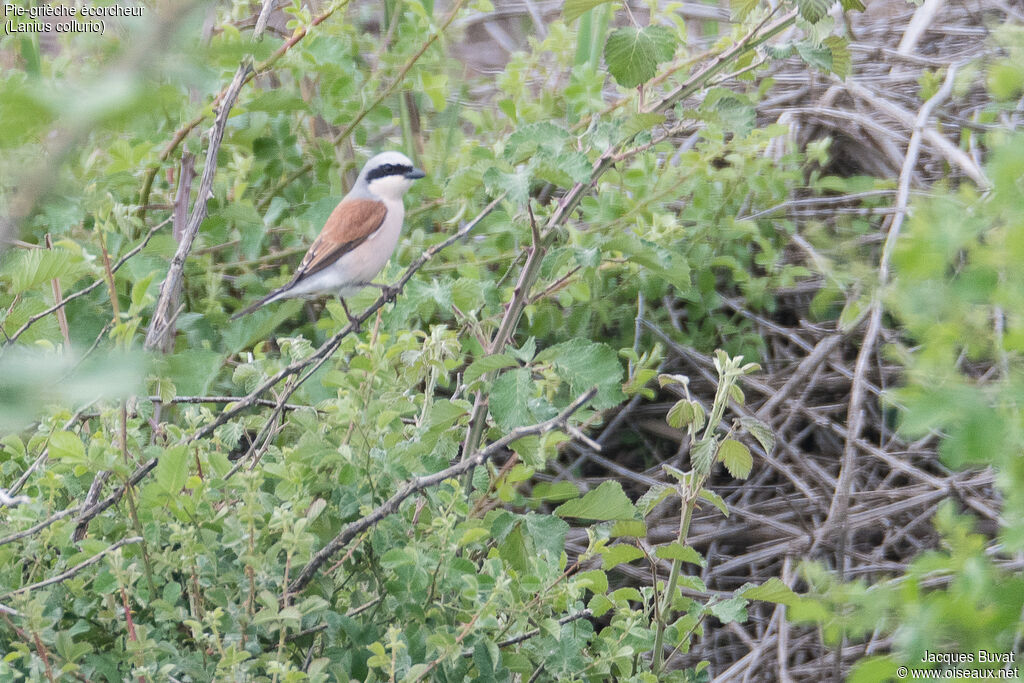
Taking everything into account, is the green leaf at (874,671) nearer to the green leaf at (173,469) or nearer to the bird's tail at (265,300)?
the green leaf at (173,469)

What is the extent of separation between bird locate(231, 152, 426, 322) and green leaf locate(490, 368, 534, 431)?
1377 mm

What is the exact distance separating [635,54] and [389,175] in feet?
5.48

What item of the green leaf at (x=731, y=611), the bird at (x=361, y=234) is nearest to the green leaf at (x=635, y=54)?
the green leaf at (x=731, y=611)

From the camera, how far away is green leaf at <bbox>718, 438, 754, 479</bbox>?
65.2 inches

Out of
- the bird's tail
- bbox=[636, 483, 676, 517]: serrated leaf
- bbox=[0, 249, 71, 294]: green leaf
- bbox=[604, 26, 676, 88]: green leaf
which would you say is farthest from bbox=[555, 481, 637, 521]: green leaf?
the bird's tail

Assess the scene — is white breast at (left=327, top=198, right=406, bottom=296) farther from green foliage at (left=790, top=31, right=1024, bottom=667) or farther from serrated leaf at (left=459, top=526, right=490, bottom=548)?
green foliage at (left=790, top=31, right=1024, bottom=667)

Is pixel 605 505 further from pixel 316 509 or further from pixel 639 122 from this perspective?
pixel 639 122

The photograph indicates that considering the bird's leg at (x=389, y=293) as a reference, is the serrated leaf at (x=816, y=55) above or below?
above

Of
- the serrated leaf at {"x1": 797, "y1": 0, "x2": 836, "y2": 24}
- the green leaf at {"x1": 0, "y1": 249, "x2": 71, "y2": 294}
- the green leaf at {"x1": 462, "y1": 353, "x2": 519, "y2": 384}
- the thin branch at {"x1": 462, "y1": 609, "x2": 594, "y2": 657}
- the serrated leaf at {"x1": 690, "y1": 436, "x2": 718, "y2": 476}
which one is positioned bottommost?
the thin branch at {"x1": 462, "y1": 609, "x2": 594, "y2": 657}

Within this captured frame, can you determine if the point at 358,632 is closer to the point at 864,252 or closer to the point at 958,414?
the point at 958,414

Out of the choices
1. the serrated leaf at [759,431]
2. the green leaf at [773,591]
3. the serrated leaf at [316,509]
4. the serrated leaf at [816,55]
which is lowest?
the green leaf at [773,591]

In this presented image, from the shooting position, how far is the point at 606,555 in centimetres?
165

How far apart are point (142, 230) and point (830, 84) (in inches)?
92.9

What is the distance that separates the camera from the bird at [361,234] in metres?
2.93
